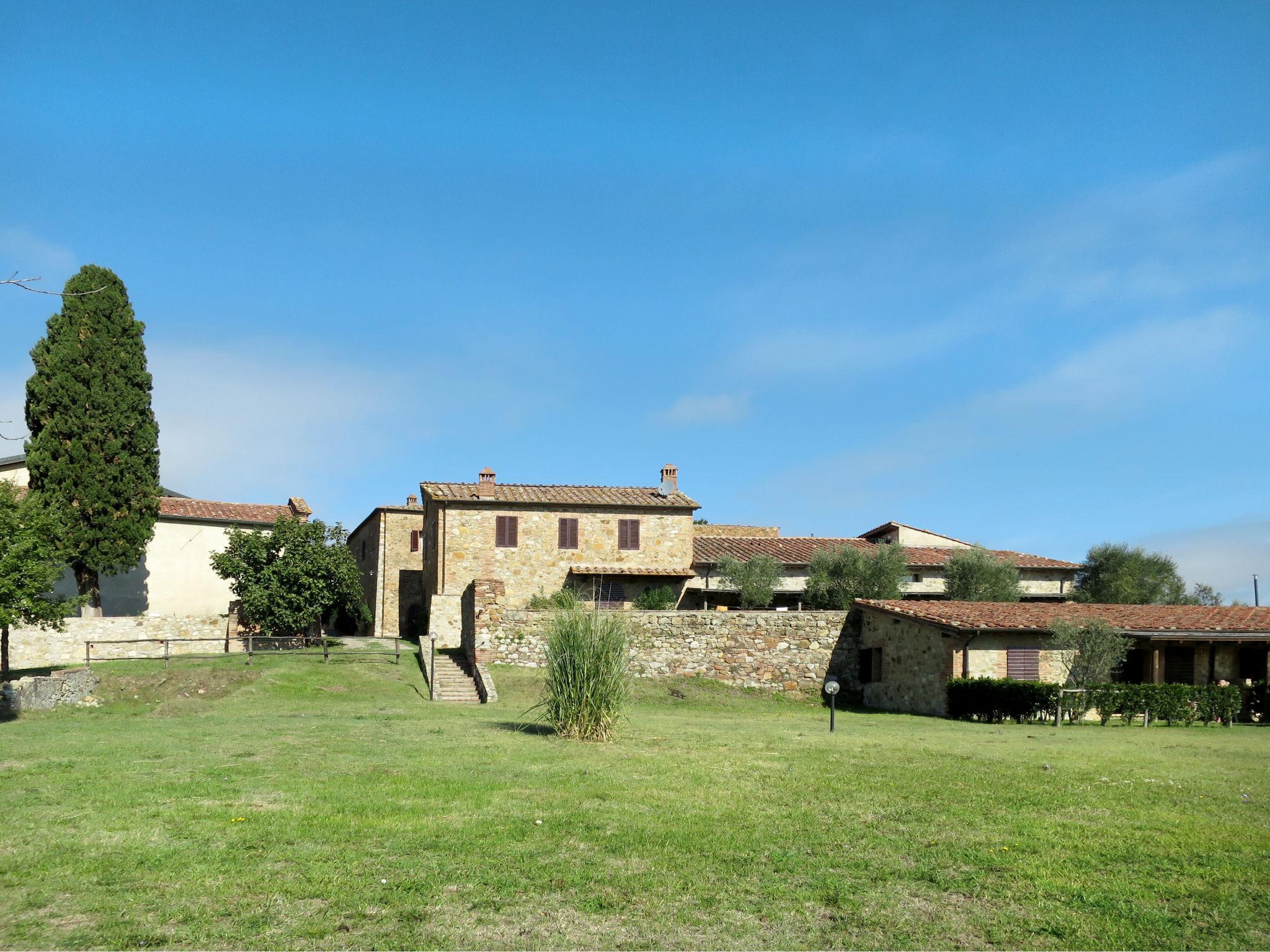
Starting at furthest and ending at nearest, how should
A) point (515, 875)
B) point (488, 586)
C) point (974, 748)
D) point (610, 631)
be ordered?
1. point (488, 586)
2. point (974, 748)
3. point (610, 631)
4. point (515, 875)

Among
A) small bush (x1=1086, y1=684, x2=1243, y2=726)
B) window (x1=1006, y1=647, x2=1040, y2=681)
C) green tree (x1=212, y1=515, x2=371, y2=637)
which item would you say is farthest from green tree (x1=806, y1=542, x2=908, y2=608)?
green tree (x1=212, y1=515, x2=371, y2=637)

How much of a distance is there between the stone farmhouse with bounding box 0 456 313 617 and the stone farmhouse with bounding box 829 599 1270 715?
23.9 m

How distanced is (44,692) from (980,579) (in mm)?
31944

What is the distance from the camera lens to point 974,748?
52.0 feet

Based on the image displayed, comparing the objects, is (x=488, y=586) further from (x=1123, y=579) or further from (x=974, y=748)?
(x=1123, y=579)

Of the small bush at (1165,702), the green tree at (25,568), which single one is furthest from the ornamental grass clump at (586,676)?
the green tree at (25,568)

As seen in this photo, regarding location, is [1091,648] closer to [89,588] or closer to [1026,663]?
[1026,663]

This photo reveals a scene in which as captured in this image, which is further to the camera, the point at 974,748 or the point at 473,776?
the point at 974,748

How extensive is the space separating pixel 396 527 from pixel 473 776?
36479mm

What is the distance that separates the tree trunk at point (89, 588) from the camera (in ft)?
114

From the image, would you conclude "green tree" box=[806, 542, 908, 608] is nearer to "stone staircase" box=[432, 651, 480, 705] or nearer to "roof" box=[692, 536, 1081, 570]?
"roof" box=[692, 536, 1081, 570]

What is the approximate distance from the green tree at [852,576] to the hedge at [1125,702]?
44.8ft

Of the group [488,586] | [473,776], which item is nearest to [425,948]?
[473,776]

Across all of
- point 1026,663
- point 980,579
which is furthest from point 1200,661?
point 980,579
